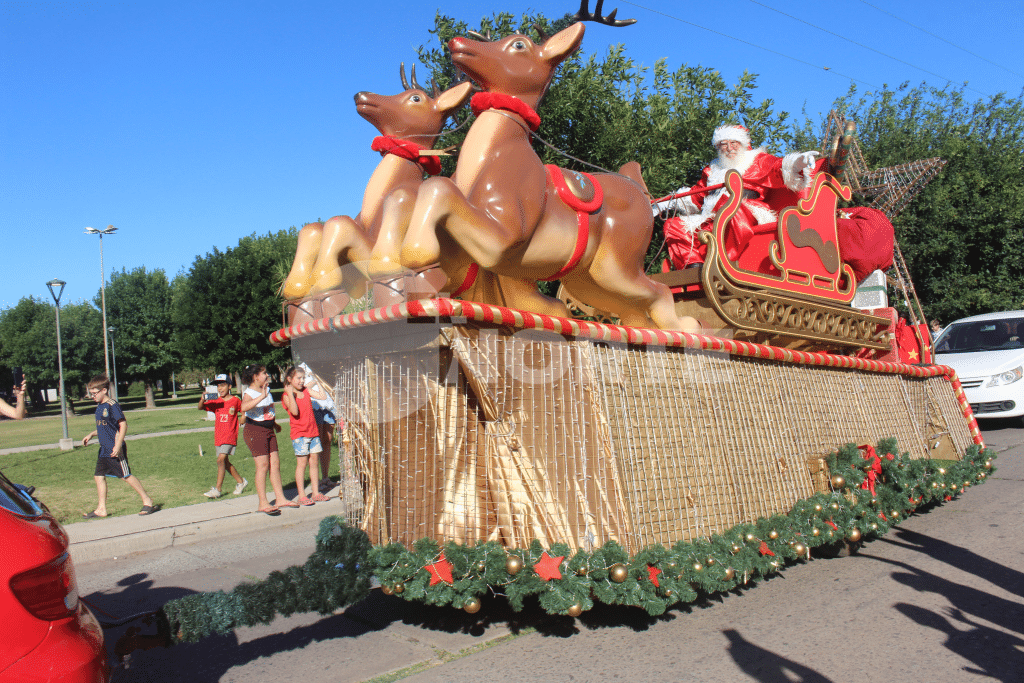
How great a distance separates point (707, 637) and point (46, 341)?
50701mm

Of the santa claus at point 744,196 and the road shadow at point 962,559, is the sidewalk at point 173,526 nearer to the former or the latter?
the santa claus at point 744,196

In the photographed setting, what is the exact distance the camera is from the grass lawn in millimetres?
8711

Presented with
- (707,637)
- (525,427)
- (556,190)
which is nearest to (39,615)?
(525,427)

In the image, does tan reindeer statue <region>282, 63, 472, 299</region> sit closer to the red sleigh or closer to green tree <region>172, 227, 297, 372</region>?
the red sleigh

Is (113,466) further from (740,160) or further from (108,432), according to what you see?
(740,160)

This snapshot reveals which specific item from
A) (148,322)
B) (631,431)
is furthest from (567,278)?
(148,322)

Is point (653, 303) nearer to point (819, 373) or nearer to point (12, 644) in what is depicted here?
point (819, 373)

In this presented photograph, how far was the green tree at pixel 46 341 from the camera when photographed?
144 feet

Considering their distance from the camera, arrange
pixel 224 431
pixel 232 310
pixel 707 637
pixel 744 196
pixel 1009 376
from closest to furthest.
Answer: pixel 707 637
pixel 744 196
pixel 224 431
pixel 1009 376
pixel 232 310

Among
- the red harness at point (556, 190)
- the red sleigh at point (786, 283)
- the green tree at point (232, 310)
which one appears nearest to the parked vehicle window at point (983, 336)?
the red sleigh at point (786, 283)

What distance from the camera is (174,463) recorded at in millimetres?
12125

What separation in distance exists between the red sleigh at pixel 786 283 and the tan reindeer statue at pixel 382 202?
202cm

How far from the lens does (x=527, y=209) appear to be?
149 inches

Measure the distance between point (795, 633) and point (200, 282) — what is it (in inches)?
1360
